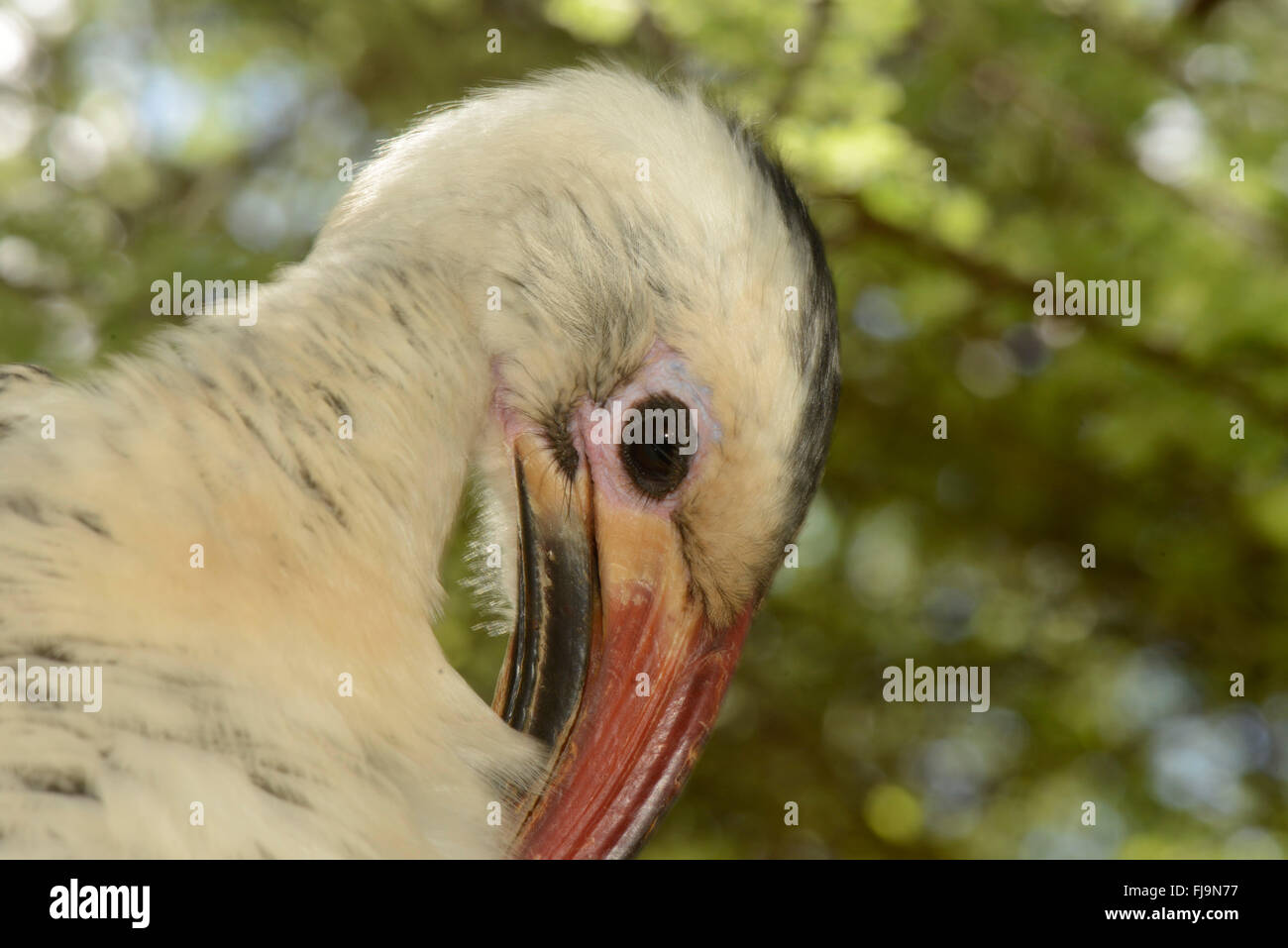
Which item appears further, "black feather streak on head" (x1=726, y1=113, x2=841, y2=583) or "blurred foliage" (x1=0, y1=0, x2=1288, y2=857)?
"blurred foliage" (x1=0, y1=0, x2=1288, y2=857)

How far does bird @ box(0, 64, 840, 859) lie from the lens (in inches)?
66.4

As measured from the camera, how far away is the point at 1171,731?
4113 millimetres

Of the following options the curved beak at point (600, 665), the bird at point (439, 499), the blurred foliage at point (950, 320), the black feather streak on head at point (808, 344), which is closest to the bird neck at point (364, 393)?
the bird at point (439, 499)

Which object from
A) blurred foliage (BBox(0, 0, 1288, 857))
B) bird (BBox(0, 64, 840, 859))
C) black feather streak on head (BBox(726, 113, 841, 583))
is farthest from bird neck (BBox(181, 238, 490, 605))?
blurred foliage (BBox(0, 0, 1288, 857))

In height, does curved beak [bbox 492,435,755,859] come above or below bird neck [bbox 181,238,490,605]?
below

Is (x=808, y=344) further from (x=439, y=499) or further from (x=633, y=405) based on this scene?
(x=439, y=499)

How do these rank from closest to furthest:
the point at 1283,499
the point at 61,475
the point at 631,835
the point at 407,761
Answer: the point at 61,475, the point at 407,761, the point at 631,835, the point at 1283,499

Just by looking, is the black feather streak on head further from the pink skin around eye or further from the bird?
the pink skin around eye

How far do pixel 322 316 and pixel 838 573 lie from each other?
246 cm

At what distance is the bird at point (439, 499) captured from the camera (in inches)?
66.4

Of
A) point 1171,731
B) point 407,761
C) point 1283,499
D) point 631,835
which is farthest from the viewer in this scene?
point 1171,731

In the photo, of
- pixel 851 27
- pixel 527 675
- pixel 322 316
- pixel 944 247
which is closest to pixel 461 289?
pixel 322 316
